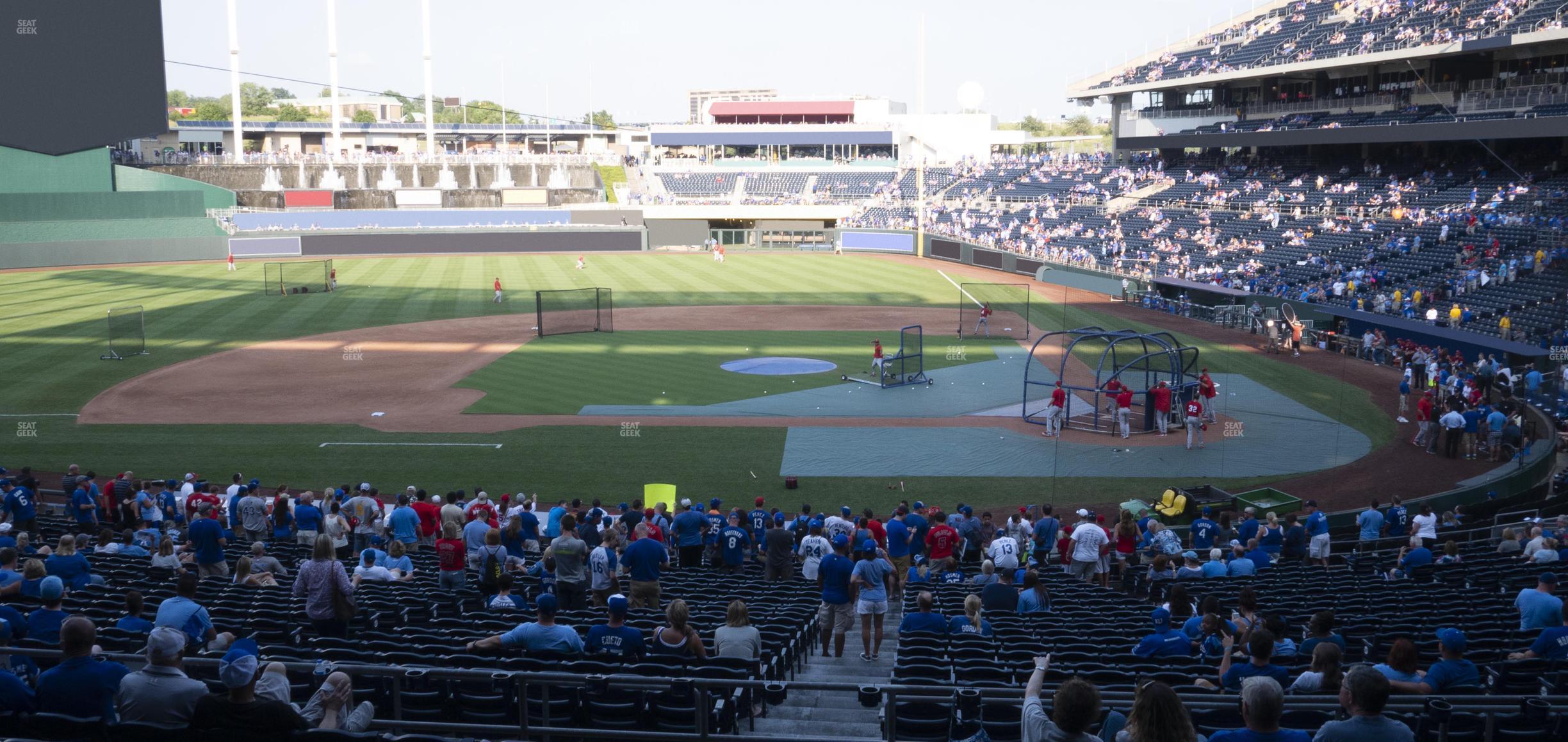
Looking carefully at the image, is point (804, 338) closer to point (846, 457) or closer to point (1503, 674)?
point (846, 457)

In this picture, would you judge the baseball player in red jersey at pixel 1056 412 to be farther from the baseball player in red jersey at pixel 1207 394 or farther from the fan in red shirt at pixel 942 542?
the fan in red shirt at pixel 942 542

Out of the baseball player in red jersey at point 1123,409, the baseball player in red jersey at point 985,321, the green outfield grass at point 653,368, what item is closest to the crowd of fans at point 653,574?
the baseball player in red jersey at point 1123,409

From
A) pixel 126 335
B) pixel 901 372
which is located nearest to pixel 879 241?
pixel 901 372

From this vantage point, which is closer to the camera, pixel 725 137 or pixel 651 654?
pixel 651 654

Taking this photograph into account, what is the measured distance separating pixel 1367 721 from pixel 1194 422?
2047 cm

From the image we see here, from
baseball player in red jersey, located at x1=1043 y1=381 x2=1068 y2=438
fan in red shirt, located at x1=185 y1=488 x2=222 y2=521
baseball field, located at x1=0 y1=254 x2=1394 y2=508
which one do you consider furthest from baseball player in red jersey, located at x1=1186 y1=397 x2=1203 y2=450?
fan in red shirt, located at x1=185 y1=488 x2=222 y2=521

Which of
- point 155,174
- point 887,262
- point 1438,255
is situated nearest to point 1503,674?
point 1438,255

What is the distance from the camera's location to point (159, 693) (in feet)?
20.3

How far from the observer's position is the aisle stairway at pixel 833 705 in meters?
8.43

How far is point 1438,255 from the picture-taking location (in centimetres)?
4103

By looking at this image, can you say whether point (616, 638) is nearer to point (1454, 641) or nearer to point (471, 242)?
point (1454, 641)

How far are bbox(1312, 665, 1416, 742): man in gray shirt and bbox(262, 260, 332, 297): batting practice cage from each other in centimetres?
5467

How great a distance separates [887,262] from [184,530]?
190ft

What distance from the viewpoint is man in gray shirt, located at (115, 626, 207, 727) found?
6.16 metres
